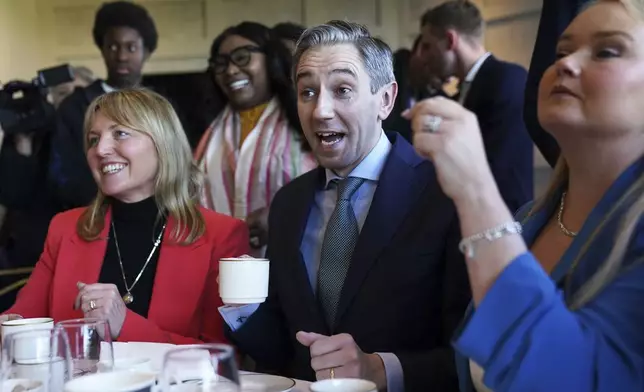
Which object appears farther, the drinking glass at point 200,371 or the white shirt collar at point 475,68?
the white shirt collar at point 475,68

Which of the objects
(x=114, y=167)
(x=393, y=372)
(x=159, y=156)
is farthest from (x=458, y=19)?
(x=393, y=372)

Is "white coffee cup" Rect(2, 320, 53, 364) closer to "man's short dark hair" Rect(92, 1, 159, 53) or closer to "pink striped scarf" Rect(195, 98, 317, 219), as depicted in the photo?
"pink striped scarf" Rect(195, 98, 317, 219)

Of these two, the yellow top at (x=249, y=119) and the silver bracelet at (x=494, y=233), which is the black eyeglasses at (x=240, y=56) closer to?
the yellow top at (x=249, y=119)

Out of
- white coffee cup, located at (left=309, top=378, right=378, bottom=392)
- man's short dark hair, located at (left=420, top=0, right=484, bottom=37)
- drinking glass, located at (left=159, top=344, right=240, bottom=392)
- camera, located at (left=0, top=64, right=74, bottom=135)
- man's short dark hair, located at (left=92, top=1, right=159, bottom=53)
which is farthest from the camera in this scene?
man's short dark hair, located at (left=92, top=1, right=159, bottom=53)

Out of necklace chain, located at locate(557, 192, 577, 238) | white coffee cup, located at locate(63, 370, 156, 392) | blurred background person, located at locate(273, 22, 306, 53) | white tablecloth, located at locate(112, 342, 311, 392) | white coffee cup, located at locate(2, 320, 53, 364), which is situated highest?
blurred background person, located at locate(273, 22, 306, 53)

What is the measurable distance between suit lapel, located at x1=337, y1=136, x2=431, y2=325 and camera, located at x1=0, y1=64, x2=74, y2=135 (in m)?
1.72

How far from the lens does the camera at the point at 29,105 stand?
2820 millimetres

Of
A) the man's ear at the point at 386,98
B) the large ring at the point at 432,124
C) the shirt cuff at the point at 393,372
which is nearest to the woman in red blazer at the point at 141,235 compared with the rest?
the man's ear at the point at 386,98

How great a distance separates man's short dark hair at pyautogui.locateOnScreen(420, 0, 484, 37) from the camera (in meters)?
3.06

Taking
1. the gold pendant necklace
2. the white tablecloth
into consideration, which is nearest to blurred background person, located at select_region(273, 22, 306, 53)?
the gold pendant necklace

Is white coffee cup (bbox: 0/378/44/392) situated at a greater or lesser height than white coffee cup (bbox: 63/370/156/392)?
lesser

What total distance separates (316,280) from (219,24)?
136 inches

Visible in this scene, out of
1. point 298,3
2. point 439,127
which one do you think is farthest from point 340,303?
point 298,3

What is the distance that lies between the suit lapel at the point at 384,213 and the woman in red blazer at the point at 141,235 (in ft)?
1.67
